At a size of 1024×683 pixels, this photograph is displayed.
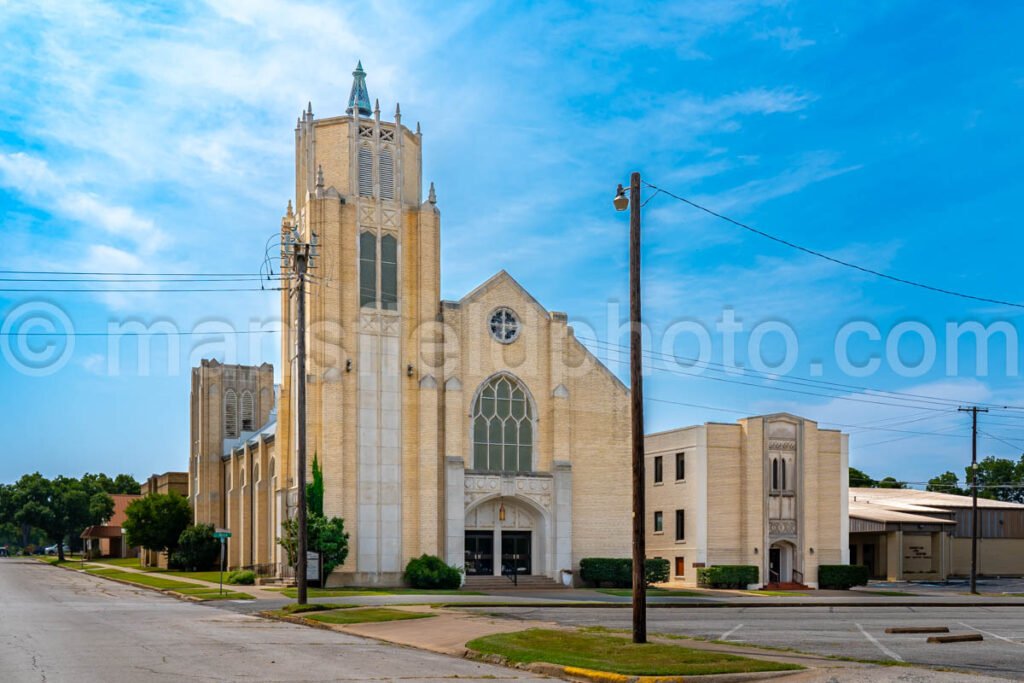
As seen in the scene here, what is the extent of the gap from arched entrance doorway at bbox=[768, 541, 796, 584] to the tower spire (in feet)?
102

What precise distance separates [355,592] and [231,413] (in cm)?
3585

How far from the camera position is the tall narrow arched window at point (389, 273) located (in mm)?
51562

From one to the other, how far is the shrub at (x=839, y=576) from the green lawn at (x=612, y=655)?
37.3 meters

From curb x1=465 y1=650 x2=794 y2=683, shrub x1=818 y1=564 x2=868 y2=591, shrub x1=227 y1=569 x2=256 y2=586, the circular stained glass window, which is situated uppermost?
the circular stained glass window

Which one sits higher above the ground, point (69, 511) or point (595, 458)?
point (595, 458)

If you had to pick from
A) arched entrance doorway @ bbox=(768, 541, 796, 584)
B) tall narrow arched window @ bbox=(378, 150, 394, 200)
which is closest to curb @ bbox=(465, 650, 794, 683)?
tall narrow arched window @ bbox=(378, 150, 394, 200)

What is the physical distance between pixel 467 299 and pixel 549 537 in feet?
39.7

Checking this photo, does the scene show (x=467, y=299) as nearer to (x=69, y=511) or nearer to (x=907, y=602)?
(x=907, y=602)

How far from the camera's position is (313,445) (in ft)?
160

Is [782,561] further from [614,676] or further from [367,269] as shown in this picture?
[614,676]

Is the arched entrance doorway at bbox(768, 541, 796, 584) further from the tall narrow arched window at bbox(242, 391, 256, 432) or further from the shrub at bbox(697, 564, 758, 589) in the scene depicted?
the tall narrow arched window at bbox(242, 391, 256, 432)

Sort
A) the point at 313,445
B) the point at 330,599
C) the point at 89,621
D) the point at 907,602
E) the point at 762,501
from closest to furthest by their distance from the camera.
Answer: the point at 89,621 < the point at 330,599 < the point at 907,602 < the point at 313,445 < the point at 762,501

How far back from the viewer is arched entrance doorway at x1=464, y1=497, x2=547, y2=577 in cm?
5234

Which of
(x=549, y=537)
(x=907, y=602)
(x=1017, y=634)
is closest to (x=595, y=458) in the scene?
(x=549, y=537)
